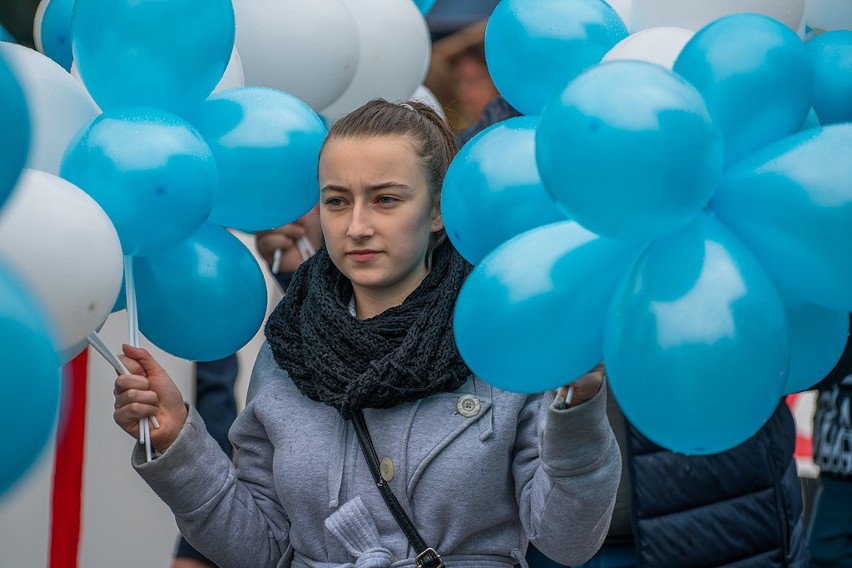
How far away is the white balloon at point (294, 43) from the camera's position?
9.68ft

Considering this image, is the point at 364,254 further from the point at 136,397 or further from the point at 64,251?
the point at 64,251

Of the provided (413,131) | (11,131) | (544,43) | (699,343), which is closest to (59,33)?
(413,131)

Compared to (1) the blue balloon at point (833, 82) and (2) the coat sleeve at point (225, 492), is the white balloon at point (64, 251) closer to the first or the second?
(2) the coat sleeve at point (225, 492)

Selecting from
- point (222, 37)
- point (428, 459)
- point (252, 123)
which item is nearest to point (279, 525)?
point (428, 459)

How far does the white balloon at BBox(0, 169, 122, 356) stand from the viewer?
188 cm

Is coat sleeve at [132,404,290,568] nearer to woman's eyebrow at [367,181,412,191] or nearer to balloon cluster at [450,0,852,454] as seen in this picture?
woman's eyebrow at [367,181,412,191]

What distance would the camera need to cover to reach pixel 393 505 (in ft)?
7.79

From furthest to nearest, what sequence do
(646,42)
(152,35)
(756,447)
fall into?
(756,447) < (152,35) < (646,42)

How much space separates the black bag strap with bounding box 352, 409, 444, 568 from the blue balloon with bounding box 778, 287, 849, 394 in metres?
0.71

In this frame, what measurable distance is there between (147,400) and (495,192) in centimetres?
76

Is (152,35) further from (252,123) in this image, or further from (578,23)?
(578,23)

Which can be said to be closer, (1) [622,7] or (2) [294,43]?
(1) [622,7]

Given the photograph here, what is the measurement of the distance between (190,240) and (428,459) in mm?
619

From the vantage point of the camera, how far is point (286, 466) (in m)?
2.45
